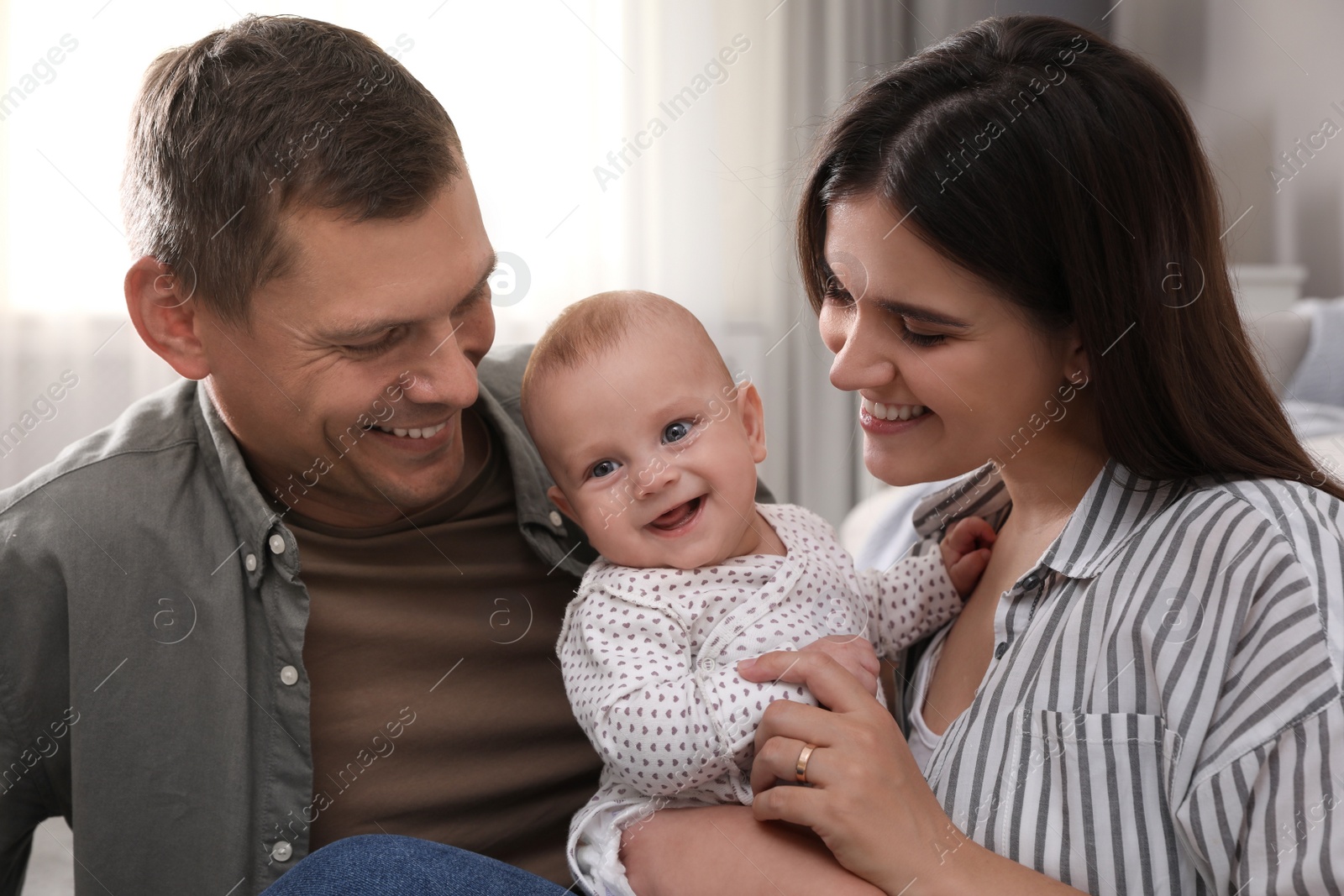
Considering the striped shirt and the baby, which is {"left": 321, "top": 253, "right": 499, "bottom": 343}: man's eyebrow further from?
the striped shirt

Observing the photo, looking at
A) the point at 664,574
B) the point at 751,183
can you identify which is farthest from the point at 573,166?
the point at 664,574

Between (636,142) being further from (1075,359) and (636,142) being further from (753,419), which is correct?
(1075,359)

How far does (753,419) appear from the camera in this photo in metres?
1.28

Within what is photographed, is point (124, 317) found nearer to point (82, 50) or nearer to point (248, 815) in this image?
point (82, 50)

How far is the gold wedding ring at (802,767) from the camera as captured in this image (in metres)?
0.97

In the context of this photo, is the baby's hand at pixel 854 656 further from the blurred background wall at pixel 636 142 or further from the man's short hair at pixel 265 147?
the blurred background wall at pixel 636 142

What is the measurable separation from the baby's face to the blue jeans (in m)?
0.36

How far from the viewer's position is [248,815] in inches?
48.8

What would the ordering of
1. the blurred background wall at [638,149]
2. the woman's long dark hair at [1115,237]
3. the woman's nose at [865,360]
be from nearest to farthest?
1. the woman's long dark hair at [1115,237]
2. the woman's nose at [865,360]
3. the blurred background wall at [638,149]

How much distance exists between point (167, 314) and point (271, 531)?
0.98 feet

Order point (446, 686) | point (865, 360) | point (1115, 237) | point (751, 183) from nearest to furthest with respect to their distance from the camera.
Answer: point (1115, 237) < point (865, 360) < point (446, 686) < point (751, 183)

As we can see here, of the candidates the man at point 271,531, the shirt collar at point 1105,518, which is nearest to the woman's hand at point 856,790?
the shirt collar at point 1105,518

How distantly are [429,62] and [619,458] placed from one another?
2.04m

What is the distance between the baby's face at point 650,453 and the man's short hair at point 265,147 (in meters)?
0.30
